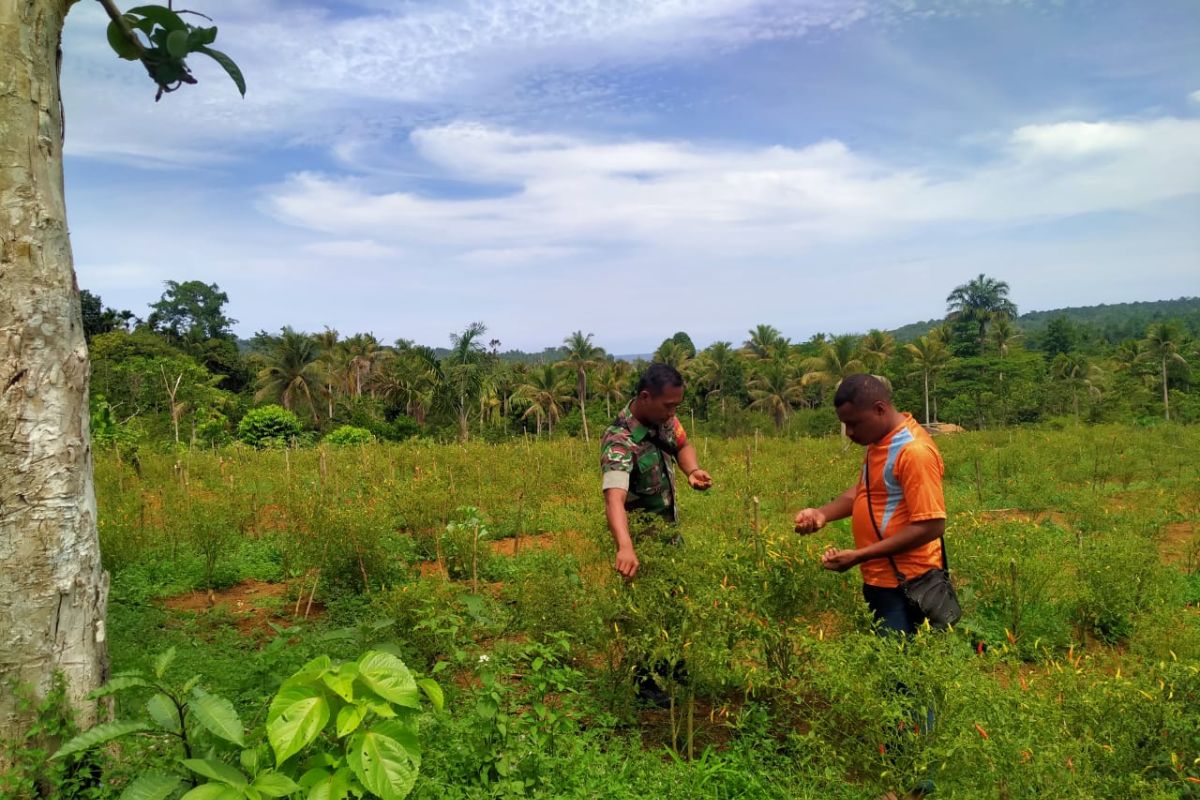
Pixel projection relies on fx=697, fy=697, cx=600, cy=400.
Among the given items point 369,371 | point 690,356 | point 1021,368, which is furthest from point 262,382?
point 1021,368

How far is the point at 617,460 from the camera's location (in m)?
3.09

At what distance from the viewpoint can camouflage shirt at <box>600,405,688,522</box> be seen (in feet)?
10.2

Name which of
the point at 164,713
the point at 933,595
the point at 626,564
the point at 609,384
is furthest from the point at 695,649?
the point at 609,384

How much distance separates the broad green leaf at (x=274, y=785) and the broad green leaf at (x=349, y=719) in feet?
0.48

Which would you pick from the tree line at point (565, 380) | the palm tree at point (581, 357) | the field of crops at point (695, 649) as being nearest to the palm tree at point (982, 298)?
the tree line at point (565, 380)

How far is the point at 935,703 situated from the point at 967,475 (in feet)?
36.6

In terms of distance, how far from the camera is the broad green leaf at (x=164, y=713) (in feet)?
5.67

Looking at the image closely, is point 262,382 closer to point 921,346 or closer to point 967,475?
point 967,475

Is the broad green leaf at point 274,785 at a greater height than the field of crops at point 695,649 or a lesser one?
greater

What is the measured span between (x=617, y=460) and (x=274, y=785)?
1.80m

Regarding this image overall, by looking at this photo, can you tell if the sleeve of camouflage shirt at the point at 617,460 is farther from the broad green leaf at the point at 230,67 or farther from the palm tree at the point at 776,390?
the palm tree at the point at 776,390

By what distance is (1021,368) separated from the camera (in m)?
32.2

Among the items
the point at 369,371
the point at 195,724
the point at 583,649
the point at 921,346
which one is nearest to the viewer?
the point at 195,724

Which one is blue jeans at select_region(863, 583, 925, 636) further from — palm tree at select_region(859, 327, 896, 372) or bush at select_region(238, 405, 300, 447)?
palm tree at select_region(859, 327, 896, 372)
